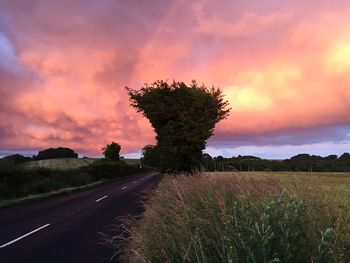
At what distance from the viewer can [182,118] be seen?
32031 mm

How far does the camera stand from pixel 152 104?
3341 centimetres

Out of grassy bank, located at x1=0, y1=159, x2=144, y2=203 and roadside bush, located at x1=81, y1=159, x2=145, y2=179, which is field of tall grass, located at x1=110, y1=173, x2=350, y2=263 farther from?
roadside bush, located at x1=81, y1=159, x2=145, y2=179

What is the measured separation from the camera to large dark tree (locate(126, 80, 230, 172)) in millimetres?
32219

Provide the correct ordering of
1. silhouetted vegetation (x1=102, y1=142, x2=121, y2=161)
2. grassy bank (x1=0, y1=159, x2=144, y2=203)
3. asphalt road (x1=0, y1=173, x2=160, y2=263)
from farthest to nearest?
silhouetted vegetation (x1=102, y1=142, x2=121, y2=161) → grassy bank (x1=0, y1=159, x2=144, y2=203) → asphalt road (x1=0, y1=173, x2=160, y2=263)

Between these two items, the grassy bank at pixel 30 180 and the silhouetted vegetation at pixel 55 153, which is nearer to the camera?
the grassy bank at pixel 30 180

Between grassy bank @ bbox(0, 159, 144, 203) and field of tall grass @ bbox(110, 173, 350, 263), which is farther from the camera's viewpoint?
grassy bank @ bbox(0, 159, 144, 203)

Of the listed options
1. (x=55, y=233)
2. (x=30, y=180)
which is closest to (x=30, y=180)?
(x=30, y=180)

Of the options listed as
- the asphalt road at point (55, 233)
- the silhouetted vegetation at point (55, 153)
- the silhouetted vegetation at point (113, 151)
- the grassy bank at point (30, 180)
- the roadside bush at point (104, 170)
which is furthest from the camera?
the silhouetted vegetation at point (55, 153)

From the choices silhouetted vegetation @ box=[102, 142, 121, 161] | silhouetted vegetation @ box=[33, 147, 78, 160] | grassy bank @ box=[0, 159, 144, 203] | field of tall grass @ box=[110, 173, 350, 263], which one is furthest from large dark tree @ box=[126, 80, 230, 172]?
silhouetted vegetation @ box=[33, 147, 78, 160]

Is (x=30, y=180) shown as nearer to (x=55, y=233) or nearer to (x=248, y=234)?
→ (x=55, y=233)

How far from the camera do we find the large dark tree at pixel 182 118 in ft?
106

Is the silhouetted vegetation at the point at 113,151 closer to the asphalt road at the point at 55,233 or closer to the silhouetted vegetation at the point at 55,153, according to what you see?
the silhouetted vegetation at the point at 55,153

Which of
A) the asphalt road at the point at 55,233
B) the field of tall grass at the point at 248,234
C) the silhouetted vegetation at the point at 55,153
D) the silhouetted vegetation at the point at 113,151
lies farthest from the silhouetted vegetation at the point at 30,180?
the silhouetted vegetation at the point at 55,153

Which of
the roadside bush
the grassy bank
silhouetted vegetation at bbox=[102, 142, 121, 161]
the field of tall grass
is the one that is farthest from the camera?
silhouetted vegetation at bbox=[102, 142, 121, 161]
